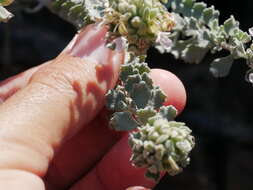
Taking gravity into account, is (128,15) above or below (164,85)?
above

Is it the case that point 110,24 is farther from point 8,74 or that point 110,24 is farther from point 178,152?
point 8,74

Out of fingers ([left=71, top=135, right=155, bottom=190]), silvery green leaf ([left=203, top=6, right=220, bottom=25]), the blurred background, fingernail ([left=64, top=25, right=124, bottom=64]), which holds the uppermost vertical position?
silvery green leaf ([left=203, top=6, right=220, bottom=25])

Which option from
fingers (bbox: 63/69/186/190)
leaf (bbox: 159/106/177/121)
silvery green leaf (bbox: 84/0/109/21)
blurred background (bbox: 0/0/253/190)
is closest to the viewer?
leaf (bbox: 159/106/177/121)

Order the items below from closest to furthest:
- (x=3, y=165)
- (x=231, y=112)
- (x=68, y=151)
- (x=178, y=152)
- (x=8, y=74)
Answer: (x=178, y=152) → (x=3, y=165) → (x=68, y=151) → (x=8, y=74) → (x=231, y=112)

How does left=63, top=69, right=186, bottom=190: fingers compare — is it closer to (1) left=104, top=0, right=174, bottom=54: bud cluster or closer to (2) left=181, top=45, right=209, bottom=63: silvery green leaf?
(2) left=181, top=45, right=209, bottom=63: silvery green leaf

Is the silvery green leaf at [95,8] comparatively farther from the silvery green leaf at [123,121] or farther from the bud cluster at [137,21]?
the silvery green leaf at [123,121]

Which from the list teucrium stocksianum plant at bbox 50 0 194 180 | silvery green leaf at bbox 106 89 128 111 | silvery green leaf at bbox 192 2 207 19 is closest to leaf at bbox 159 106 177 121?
teucrium stocksianum plant at bbox 50 0 194 180

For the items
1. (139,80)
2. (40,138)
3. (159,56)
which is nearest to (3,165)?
(40,138)

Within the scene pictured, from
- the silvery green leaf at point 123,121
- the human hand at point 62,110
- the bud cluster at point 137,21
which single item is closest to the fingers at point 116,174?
the human hand at point 62,110
